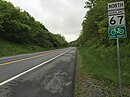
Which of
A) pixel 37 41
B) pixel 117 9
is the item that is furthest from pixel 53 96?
pixel 37 41

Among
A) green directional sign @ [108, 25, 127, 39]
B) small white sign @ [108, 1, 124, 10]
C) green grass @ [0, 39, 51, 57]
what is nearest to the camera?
green directional sign @ [108, 25, 127, 39]

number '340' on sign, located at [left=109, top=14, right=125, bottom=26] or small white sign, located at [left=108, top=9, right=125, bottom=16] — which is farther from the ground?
small white sign, located at [left=108, top=9, right=125, bottom=16]

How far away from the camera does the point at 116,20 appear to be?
6.45 m

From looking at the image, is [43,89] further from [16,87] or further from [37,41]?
[37,41]

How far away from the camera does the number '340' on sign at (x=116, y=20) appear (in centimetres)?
637

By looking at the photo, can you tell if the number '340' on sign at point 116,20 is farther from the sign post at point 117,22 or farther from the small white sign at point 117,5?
the small white sign at point 117,5

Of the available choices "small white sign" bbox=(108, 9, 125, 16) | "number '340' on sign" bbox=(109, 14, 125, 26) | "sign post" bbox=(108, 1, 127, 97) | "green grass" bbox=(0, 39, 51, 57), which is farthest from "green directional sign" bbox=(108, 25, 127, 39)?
"green grass" bbox=(0, 39, 51, 57)

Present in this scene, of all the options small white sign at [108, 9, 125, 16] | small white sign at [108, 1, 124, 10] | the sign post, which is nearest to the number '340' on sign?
the sign post

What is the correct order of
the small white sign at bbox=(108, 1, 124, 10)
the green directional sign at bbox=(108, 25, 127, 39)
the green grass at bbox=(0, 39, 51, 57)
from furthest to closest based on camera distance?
the green grass at bbox=(0, 39, 51, 57) → the small white sign at bbox=(108, 1, 124, 10) → the green directional sign at bbox=(108, 25, 127, 39)

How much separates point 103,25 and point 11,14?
89.7 ft

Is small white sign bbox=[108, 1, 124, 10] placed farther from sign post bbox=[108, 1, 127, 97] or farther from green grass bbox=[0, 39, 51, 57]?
green grass bbox=[0, 39, 51, 57]

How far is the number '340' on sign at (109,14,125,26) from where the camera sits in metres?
6.37

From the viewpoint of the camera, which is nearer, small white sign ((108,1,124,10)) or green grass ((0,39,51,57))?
small white sign ((108,1,124,10))

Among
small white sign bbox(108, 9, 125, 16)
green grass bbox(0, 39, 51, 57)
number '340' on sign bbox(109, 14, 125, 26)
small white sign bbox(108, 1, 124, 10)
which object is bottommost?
green grass bbox(0, 39, 51, 57)
